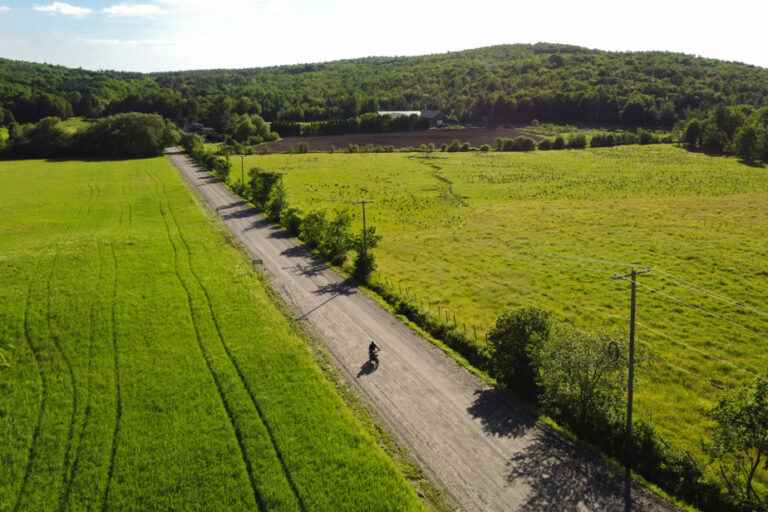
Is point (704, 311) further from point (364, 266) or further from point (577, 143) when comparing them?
point (577, 143)

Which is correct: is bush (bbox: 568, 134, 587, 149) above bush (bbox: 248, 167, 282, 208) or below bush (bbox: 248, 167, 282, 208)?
above

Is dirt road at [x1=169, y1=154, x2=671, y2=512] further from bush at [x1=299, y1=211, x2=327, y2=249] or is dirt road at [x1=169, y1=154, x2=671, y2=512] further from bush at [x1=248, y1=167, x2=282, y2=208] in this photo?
bush at [x1=248, y1=167, x2=282, y2=208]

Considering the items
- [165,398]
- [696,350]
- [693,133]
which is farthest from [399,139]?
[165,398]

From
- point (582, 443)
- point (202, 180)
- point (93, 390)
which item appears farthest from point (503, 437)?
point (202, 180)

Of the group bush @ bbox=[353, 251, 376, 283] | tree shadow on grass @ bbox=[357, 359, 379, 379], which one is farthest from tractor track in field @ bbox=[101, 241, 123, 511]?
bush @ bbox=[353, 251, 376, 283]

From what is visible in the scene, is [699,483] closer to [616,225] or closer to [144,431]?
[144,431]
